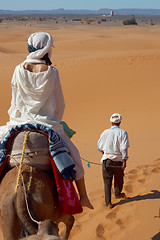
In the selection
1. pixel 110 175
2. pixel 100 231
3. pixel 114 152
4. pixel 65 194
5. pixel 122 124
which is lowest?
pixel 100 231

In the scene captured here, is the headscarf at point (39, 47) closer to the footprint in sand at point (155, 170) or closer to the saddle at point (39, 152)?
the saddle at point (39, 152)

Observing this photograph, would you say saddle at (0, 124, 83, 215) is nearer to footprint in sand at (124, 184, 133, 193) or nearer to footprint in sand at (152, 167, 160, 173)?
footprint in sand at (124, 184, 133, 193)

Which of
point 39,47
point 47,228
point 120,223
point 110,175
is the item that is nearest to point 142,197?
point 110,175

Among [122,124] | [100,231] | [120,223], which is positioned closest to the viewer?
[100,231]

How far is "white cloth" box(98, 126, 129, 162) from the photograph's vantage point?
6.26 m

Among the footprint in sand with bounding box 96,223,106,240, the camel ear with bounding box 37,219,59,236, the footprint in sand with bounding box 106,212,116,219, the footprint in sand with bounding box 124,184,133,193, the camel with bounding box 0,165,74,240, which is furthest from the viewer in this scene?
the footprint in sand with bounding box 124,184,133,193

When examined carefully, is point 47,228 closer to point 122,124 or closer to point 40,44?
point 40,44

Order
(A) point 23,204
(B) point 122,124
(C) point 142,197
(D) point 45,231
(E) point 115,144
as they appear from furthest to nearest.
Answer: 1. (B) point 122,124
2. (C) point 142,197
3. (E) point 115,144
4. (A) point 23,204
5. (D) point 45,231

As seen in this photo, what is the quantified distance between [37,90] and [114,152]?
2.91 metres

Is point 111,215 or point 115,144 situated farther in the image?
point 115,144

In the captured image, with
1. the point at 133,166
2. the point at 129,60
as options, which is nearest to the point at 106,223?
the point at 133,166

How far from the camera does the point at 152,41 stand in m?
36.0

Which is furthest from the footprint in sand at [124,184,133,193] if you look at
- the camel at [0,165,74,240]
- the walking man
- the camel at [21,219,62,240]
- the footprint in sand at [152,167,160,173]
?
the camel at [21,219,62,240]

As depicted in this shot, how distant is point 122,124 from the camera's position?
12109mm
